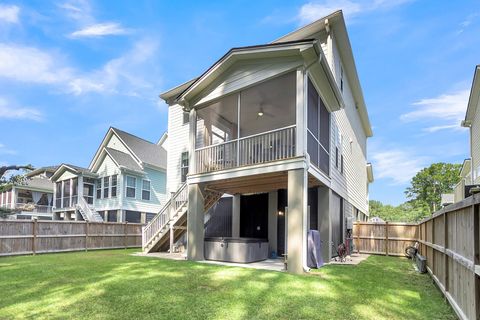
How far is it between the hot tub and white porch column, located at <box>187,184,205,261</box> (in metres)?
0.35

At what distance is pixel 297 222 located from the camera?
25.7 ft

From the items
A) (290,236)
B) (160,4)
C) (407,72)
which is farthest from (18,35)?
(407,72)

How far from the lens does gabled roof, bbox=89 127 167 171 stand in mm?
22647

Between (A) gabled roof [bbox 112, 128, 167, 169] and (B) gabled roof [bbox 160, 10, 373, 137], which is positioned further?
(A) gabled roof [bbox 112, 128, 167, 169]

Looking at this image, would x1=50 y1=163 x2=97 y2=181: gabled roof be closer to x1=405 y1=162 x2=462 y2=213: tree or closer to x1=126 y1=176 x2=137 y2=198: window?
x1=126 y1=176 x2=137 y2=198: window

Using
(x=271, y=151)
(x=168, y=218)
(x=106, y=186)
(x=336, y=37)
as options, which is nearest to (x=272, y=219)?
(x=271, y=151)

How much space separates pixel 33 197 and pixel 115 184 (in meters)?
14.0

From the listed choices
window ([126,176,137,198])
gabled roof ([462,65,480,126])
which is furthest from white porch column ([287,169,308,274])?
window ([126,176,137,198])

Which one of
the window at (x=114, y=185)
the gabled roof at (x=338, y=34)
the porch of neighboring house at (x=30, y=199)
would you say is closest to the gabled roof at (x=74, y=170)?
the window at (x=114, y=185)

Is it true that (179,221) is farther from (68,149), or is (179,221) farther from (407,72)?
(68,149)

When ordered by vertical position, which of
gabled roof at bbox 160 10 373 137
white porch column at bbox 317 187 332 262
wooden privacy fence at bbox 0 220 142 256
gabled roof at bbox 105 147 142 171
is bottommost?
wooden privacy fence at bbox 0 220 142 256

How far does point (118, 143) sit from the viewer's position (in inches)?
939

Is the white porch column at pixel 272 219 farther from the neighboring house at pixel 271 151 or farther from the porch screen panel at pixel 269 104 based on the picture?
the porch screen panel at pixel 269 104

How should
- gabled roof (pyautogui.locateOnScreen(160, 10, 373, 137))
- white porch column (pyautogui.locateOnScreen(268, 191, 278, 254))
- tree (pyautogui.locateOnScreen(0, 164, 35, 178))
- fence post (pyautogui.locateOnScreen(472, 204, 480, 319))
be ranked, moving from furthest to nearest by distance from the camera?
1. tree (pyautogui.locateOnScreen(0, 164, 35, 178))
2. white porch column (pyautogui.locateOnScreen(268, 191, 278, 254))
3. gabled roof (pyautogui.locateOnScreen(160, 10, 373, 137))
4. fence post (pyautogui.locateOnScreen(472, 204, 480, 319))
